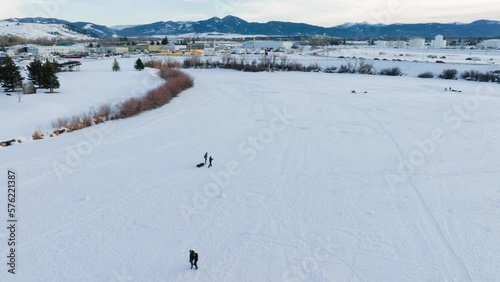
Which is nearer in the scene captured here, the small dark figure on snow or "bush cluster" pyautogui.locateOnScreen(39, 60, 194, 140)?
the small dark figure on snow

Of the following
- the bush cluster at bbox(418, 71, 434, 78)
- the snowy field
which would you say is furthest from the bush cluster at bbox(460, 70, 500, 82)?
the snowy field

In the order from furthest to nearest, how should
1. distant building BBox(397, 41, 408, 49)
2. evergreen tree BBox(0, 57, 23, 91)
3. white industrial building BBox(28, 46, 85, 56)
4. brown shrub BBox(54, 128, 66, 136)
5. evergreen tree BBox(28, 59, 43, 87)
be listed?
1. distant building BBox(397, 41, 408, 49)
2. white industrial building BBox(28, 46, 85, 56)
3. evergreen tree BBox(28, 59, 43, 87)
4. evergreen tree BBox(0, 57, 23, 91)
5. brown shrub BBox(54, 128, 66, 136)

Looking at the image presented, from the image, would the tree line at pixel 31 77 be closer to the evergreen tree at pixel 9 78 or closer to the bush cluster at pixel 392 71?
the evergreen tree at pixel 9 78

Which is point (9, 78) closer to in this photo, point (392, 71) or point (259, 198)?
point (259, 198)

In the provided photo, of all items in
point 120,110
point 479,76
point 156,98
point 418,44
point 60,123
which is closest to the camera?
point 60,123

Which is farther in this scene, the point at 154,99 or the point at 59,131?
the point at 154,99

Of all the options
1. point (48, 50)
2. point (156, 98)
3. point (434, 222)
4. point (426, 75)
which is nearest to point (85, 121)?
point (156, 98)

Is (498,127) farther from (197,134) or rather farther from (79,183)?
(79,183)

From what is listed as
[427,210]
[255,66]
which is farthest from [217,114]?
[255,66]

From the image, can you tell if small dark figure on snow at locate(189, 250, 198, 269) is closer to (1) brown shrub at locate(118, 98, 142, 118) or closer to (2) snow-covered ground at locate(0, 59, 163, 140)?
(2) snow-covered ground at locate(0, 59, 163, 140)

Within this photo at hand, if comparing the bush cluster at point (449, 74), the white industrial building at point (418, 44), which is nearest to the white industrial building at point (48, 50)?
the bush cluster at point (449, 74)
